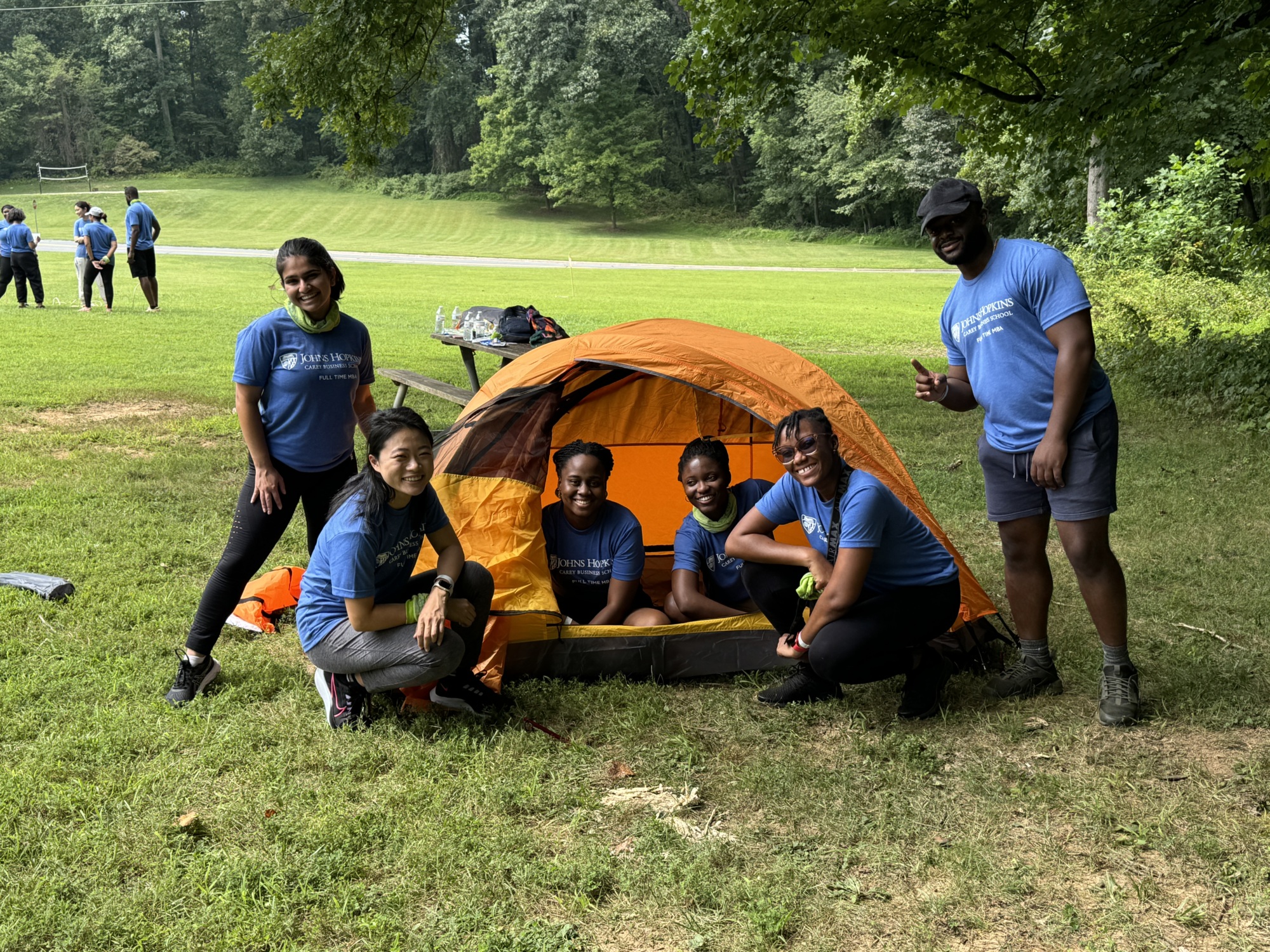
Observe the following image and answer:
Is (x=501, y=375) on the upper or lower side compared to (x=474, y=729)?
upper

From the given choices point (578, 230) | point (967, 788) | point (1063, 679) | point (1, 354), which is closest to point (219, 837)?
point (967, 788)

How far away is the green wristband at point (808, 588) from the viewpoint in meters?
3.70

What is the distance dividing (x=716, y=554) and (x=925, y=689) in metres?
1.03

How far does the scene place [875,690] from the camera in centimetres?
404

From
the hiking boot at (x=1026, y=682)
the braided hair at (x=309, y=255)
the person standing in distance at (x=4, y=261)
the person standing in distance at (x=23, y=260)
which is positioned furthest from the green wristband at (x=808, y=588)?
the person standing in distance at (x=4, y=261)

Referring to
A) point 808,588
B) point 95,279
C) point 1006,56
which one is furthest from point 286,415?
point 95,279

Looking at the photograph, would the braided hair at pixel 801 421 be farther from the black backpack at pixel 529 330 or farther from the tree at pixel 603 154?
the tree at pixel 603 154

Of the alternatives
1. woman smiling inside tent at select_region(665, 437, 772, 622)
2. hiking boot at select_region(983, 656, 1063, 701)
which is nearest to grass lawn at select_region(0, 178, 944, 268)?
woman smiling inside tent at select_region(665, 437, 772, 622)

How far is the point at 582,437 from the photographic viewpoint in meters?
5.42

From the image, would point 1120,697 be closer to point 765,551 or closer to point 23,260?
point 765,551

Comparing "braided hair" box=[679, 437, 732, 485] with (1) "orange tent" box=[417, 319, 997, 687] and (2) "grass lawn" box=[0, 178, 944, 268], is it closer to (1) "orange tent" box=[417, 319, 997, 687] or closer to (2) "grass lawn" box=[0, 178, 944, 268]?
(1) "orange tent" box=[417, 319, 997, 687]

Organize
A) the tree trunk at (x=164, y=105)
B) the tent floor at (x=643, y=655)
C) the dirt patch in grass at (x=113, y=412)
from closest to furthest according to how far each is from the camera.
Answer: the tent floor at (x=643, y=655)
the dirt patch in grass at (x=113, y=412)
the tree trunk at (x=164, y=105)

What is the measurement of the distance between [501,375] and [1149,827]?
10.6 feet

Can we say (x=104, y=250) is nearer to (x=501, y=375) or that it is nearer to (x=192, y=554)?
(x=192, y=554)
